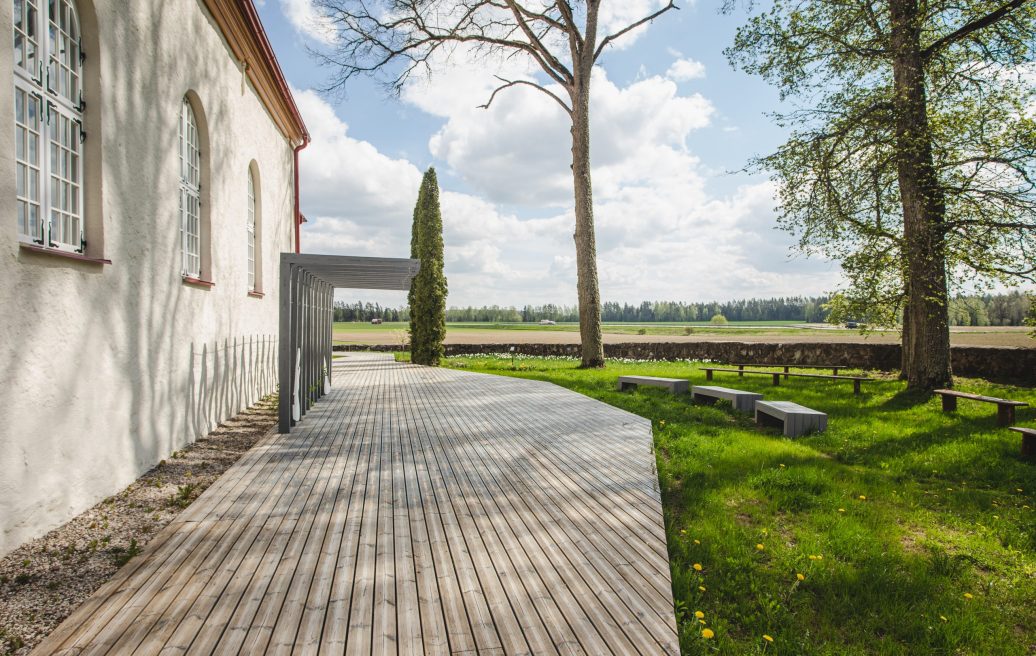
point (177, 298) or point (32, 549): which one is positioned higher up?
point (177, 298)

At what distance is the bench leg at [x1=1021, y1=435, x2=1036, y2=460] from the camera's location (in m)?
5.38

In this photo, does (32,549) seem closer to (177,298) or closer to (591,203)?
(177,298)

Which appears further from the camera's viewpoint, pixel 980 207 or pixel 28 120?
pixel 980 207

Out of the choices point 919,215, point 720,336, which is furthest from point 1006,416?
point 720,336

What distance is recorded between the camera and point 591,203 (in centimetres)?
Result: 1402

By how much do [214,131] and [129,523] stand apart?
5409 mm

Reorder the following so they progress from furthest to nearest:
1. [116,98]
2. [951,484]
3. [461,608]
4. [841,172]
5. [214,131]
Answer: [841,172]
[214,131]
[951,484]
[116,98]
[461,608]

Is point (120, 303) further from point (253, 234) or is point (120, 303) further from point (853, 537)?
point (253, 234)

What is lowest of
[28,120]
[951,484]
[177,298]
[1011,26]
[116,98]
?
[951,484]

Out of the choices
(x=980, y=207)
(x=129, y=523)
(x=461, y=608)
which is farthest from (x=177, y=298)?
(x=980, y=207)

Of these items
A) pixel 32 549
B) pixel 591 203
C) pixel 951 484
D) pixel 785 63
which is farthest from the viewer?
pixel 591 203

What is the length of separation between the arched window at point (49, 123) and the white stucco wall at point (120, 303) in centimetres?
11

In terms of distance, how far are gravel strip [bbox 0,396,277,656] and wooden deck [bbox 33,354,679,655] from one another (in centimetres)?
17

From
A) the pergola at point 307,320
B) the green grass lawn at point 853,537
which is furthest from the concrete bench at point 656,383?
the pergola at point 307,320
